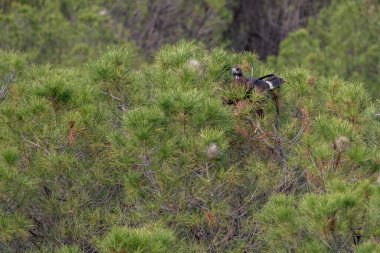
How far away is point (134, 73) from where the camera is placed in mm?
7801

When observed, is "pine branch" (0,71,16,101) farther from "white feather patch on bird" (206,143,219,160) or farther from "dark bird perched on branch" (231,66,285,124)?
"white feather patch on bird" (206,143,219,160)

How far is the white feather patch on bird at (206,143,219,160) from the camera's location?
21.5 ft

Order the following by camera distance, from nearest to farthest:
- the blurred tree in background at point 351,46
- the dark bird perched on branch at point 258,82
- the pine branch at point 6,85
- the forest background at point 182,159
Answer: the forest background at point 182,159 → the dark bird perched on branch at point 258,82 → the pine branch at point 6,85 → the blurred tree in background at point 351,46

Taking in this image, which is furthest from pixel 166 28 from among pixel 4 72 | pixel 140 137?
pixel 140 137

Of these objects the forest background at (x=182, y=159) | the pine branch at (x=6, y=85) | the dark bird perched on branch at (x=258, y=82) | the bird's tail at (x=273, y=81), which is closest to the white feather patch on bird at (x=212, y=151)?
the forest background at (x=182, y=159)

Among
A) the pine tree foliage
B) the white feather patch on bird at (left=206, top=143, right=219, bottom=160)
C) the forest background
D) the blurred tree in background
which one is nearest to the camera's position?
the forest background

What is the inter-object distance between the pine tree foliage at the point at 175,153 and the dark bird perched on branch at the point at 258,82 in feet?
0.21

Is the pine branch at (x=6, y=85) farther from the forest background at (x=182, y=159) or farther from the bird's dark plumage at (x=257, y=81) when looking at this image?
the bird's dark plumage at (x=257, y=81)

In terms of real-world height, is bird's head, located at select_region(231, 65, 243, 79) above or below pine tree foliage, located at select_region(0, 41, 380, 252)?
above

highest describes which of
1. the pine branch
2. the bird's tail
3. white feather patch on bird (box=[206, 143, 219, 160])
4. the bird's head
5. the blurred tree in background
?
the bird's head

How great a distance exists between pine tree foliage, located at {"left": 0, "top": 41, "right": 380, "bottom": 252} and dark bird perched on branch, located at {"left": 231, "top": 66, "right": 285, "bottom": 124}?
0.21 feet

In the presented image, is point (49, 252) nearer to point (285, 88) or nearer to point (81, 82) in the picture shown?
point (81, 82)

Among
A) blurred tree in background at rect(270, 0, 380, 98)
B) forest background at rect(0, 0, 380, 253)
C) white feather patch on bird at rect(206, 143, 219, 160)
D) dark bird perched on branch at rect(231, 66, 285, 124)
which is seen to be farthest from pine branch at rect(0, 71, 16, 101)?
blurred tree in background at rect(270, 0, 380, 98)

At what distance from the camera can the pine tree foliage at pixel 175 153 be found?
263 inches
